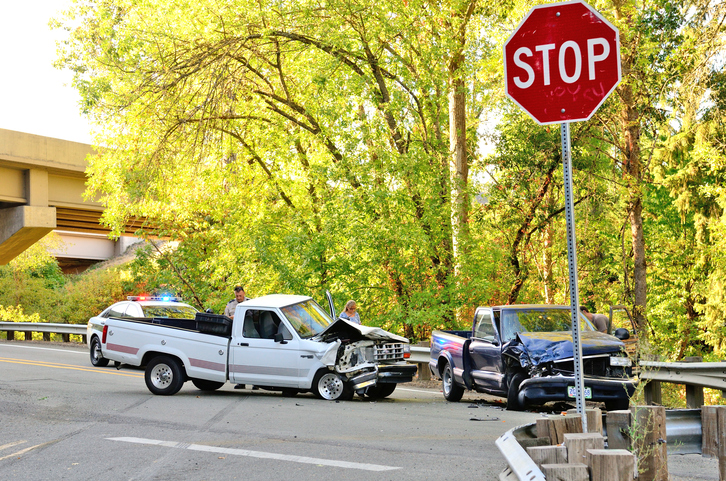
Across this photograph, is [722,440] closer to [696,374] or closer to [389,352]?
[696,374]

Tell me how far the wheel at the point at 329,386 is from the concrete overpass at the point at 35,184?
19.1m

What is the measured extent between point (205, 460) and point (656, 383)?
24.6 feet

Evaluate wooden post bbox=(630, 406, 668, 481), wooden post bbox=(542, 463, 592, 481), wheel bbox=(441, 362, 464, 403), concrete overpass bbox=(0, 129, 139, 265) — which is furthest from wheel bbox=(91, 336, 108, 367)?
wooden post bbox=(542, 463, 592, 481)

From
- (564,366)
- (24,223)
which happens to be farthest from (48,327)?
(564,366)

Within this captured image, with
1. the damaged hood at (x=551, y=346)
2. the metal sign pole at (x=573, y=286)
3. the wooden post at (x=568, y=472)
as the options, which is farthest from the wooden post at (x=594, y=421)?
the damaged hood at (x=551, y=346)

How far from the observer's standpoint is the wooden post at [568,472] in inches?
156

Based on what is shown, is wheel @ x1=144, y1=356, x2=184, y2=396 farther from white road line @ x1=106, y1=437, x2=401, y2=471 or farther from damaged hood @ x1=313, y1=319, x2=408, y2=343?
white road line @ x1=106, y1=437, x2=401, y2=471

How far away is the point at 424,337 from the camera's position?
70.7 feet

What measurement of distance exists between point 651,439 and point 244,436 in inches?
Answer: 212

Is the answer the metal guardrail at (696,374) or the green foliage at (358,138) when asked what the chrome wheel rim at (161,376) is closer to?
the green foliage at (358,138)

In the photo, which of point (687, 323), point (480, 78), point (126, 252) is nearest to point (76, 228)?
point (480, 78)

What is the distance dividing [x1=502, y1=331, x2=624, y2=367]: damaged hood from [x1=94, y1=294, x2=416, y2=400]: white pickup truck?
2.70m

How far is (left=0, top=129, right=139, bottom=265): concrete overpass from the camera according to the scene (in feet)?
91.5

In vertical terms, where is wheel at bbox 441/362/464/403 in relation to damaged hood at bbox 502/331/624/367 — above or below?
below
